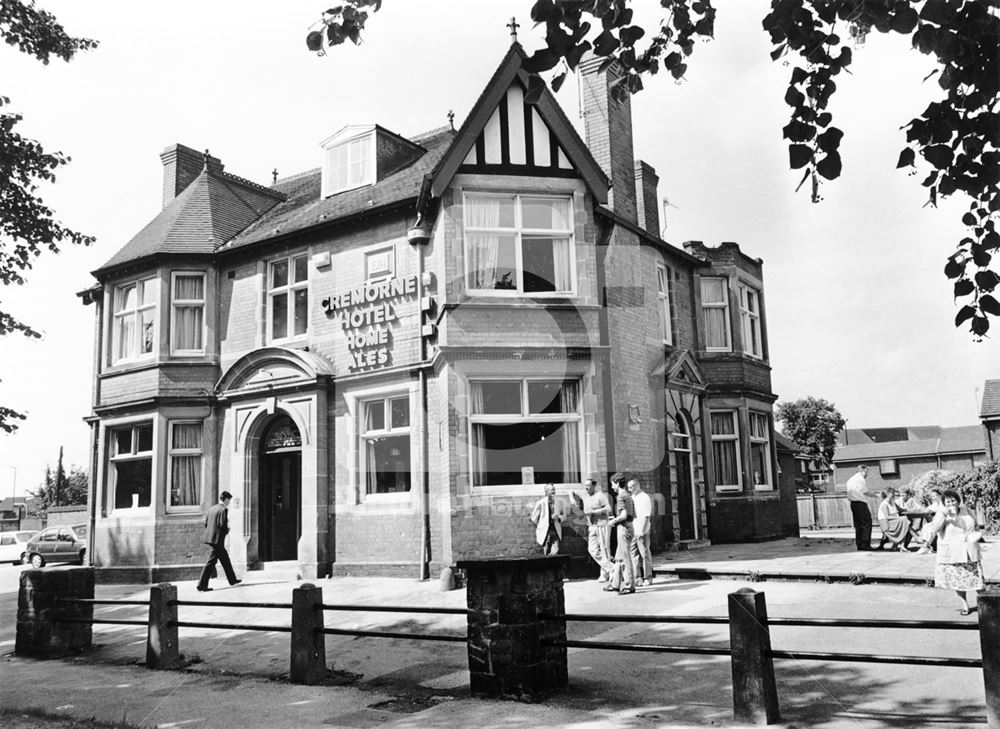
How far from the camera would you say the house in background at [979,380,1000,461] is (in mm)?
39750

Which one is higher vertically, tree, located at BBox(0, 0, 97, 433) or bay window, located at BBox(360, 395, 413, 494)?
tree, located at BBox(0, 0, 97, 433)

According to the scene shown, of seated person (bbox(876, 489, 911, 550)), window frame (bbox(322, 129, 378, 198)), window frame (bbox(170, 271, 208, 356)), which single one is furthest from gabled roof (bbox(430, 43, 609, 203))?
seated person (bbox(876, 489, 911, 550))

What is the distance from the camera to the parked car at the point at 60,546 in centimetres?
2867

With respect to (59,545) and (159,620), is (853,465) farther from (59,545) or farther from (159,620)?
(159,620)

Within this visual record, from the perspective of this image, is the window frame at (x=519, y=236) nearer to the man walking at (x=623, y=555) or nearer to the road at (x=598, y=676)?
the man walking at (x=623, y=555)

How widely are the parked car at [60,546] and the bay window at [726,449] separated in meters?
20.2

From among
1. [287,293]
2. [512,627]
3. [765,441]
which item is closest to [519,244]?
[287,293]

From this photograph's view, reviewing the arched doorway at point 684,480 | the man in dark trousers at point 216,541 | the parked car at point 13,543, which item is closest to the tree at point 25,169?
the man in dark trousers at point 216,541

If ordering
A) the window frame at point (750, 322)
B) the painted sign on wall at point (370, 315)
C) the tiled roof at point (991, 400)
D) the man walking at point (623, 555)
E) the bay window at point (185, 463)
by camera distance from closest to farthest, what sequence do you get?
the man walking at point (623, 555)
the painted sign on wall at point (370, 315)
the bay window at point (185, 463)
the window frame at point (750, 322)
the tiled roof at point (991, 400)

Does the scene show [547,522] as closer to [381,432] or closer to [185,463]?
[381,432]

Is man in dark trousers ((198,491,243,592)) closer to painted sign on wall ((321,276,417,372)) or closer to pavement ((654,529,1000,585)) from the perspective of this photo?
painted sign on wall ((321,276,417,372))

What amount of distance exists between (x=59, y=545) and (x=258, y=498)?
14170 mm

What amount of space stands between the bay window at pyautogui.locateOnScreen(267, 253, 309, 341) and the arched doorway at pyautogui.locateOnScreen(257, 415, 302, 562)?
1940 mm

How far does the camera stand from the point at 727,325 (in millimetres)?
23484
